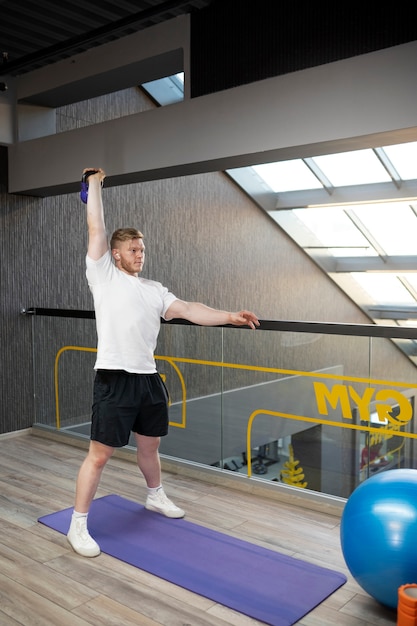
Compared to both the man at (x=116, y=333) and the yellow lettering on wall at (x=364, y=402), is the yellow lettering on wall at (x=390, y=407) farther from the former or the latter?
the man at (x=116, y=333)

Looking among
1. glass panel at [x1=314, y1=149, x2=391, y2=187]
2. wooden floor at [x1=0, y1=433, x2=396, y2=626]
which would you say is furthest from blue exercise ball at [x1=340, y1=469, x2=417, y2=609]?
glass panel at [x1=314, y1=149, x2=391, y2=187]

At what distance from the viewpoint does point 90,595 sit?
233 centimetres

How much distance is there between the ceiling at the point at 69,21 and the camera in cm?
340

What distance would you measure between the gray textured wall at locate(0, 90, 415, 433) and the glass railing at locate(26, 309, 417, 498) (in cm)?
2

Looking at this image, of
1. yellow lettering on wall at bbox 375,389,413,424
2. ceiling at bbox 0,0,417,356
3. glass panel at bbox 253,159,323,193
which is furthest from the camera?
glass panel at bbox 253,159,323,193

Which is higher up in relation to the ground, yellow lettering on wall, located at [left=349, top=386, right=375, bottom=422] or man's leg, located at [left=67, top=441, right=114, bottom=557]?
yellow lettering on wall, located at [left=349, top=386, right=375, bottom=422]

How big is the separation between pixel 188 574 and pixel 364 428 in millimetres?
1113

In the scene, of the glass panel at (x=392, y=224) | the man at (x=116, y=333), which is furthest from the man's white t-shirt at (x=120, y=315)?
the glass panel at (x=392, y=224)

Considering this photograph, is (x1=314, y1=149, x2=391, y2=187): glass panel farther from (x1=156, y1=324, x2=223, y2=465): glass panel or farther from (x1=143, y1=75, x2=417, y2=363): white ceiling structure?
(x1=156, y1=324, x2=223, y2=465): glass panel

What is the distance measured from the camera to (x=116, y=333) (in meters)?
2.74

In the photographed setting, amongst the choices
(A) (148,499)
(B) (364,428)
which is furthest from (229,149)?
(A) (148,499)

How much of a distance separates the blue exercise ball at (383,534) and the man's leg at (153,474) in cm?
109

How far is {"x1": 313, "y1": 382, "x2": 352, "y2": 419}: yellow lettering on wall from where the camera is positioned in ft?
10.2

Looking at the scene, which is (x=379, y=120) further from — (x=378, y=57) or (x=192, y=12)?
(x=192, y=12)
